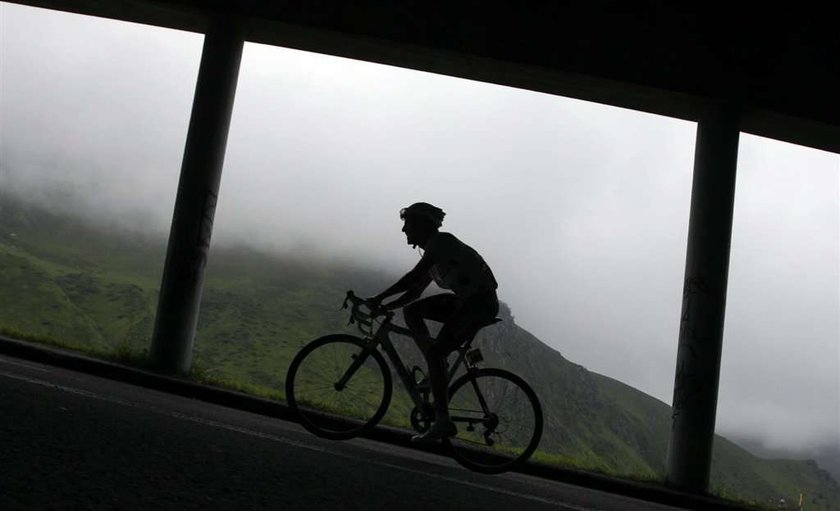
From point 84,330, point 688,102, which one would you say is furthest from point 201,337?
point 688,102

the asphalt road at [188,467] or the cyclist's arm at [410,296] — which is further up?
the cyclist's arm at [410,296]

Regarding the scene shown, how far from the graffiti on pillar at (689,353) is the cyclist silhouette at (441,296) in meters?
4.62

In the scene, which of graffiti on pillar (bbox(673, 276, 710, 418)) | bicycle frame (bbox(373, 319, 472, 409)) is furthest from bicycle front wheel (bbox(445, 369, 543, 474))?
graffiti on pillar (bbox(673, 276, 710, 418))

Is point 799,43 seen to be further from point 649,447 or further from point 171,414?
point 649,447

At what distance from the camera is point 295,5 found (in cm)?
Answer: 973

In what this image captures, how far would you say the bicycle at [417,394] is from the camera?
5660 millimetres

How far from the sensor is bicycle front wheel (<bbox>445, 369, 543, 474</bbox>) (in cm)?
566

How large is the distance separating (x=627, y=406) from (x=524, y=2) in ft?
655

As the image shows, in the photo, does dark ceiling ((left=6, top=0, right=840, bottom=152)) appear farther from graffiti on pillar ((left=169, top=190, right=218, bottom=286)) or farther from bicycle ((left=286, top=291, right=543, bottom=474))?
bicycle ((left=286, top=291, right=543, bottom=474))

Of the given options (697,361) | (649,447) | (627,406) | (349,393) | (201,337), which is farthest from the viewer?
(627,406)

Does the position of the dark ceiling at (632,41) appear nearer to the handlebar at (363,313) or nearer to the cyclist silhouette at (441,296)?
the cyclist silhouette at (441,296)

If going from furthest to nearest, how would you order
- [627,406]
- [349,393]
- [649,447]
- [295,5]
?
[627,406] < [649,447] < [295,5] < [349,393]

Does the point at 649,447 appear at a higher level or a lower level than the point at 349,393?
lower

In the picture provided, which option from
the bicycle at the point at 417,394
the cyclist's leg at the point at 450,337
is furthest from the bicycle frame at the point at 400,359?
the cyclist's leg at the point at 450,337
